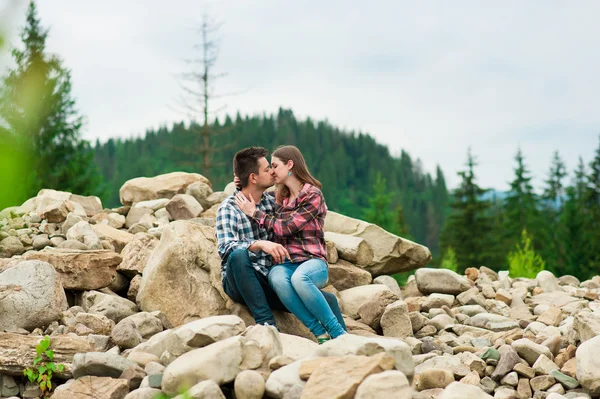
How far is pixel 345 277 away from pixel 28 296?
134 inches

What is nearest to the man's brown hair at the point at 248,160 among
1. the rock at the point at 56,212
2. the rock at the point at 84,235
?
the rock at the point at 84,235

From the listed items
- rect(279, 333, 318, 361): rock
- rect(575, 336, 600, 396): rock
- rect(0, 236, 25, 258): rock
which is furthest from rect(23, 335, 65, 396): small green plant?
rect(575, 336, 600, 396): rock

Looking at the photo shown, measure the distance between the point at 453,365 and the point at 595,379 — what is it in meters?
1.12

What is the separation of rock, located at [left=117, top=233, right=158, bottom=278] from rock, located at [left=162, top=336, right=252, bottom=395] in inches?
101

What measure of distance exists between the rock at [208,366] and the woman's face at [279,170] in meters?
1.66

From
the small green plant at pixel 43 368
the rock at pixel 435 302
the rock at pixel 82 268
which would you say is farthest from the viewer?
the rock at pixel 435 302

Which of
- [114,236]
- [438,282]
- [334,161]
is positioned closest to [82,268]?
[114,236]

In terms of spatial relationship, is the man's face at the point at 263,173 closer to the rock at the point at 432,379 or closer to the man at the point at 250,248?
the man at the point at 250,248

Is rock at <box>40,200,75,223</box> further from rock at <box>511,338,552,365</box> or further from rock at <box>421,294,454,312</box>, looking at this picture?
rock at <box>511,338,552,365</box>

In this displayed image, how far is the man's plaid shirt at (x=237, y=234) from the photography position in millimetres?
5336

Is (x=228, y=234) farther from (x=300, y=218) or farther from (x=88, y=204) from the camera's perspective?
(x=88, y=204)

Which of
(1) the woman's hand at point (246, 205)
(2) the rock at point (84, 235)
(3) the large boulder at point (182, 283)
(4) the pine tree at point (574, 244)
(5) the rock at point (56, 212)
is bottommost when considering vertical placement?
(4) the pine tree at point (574, 244)

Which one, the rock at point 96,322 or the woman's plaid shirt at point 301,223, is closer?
the woman's plaid shirt at point 301,223

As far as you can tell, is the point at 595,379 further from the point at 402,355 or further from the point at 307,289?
the point at 307,289
